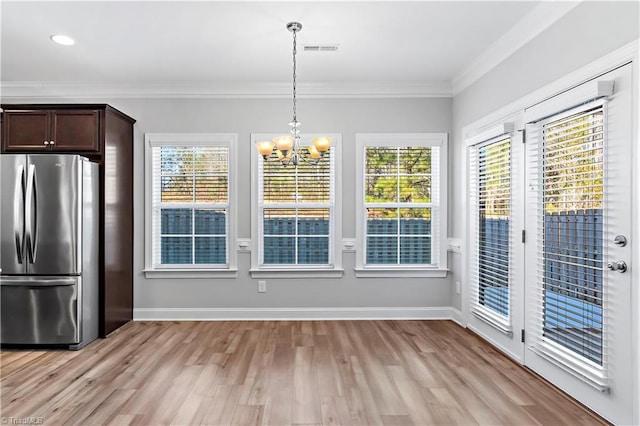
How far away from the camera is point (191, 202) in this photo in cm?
470

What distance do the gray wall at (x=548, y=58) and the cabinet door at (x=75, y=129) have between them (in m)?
3.69

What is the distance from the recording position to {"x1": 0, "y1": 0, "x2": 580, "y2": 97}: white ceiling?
2.97m

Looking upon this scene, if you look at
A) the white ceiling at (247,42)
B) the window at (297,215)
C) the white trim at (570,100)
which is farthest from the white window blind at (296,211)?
the white trim at (570,100)

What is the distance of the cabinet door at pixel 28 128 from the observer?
3996 mm

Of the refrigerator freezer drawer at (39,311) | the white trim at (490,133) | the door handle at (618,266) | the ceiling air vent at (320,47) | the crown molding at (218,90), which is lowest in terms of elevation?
the refrigerator freezer drawer at (39,311)

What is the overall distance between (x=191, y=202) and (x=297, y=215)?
3.95 feet

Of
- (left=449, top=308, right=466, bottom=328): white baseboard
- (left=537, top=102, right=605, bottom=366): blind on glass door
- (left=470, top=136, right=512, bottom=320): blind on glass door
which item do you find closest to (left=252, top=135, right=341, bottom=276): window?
(left=449, top=308, right=466, bottom=328): white baseboard

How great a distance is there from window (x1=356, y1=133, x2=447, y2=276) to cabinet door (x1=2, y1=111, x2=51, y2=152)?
3.20 meters

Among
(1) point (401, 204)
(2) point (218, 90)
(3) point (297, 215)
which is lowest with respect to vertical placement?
(3) point (297, 215)

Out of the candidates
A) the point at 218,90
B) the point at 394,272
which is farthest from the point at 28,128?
the point at 394,272

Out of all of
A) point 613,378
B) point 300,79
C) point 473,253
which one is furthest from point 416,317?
point 300,79

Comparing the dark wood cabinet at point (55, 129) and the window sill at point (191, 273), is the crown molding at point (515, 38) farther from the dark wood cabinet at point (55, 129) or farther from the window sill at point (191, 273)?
the dark wood cabinet at point (55, 129)

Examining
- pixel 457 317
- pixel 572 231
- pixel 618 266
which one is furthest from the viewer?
pixel 457 317

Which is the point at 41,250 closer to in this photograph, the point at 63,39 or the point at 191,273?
the point at 191,273
